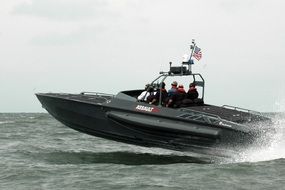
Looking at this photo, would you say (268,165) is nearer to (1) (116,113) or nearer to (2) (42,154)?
(1) (116,113)

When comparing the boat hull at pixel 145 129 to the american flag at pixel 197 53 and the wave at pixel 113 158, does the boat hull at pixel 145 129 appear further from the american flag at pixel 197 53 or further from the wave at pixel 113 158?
the american flag at pixel 197 53

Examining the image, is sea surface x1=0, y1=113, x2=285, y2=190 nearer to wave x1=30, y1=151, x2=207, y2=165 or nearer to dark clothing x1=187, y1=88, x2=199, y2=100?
wave x1=30, y1=151, x2=207, y2=165

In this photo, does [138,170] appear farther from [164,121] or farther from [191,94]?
[191,94]

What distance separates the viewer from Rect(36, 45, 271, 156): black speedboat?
38.5 ft

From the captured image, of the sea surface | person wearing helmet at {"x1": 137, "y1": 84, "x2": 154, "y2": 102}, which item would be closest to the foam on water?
the sea surface

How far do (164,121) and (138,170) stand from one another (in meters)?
1.52

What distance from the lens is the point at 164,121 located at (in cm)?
1220

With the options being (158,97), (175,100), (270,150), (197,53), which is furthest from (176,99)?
(270,150)

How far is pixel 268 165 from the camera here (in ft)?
37.7

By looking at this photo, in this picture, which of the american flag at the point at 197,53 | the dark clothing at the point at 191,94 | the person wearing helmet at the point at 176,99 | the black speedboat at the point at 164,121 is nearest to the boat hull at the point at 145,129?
the black speedboat at the point at 164,121

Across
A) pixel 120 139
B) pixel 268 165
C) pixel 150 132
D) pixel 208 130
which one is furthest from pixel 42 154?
pixel 268 165

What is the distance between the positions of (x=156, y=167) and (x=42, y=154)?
368cm

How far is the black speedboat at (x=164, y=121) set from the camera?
1174cm

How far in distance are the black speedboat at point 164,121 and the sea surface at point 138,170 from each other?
0.44 metres
